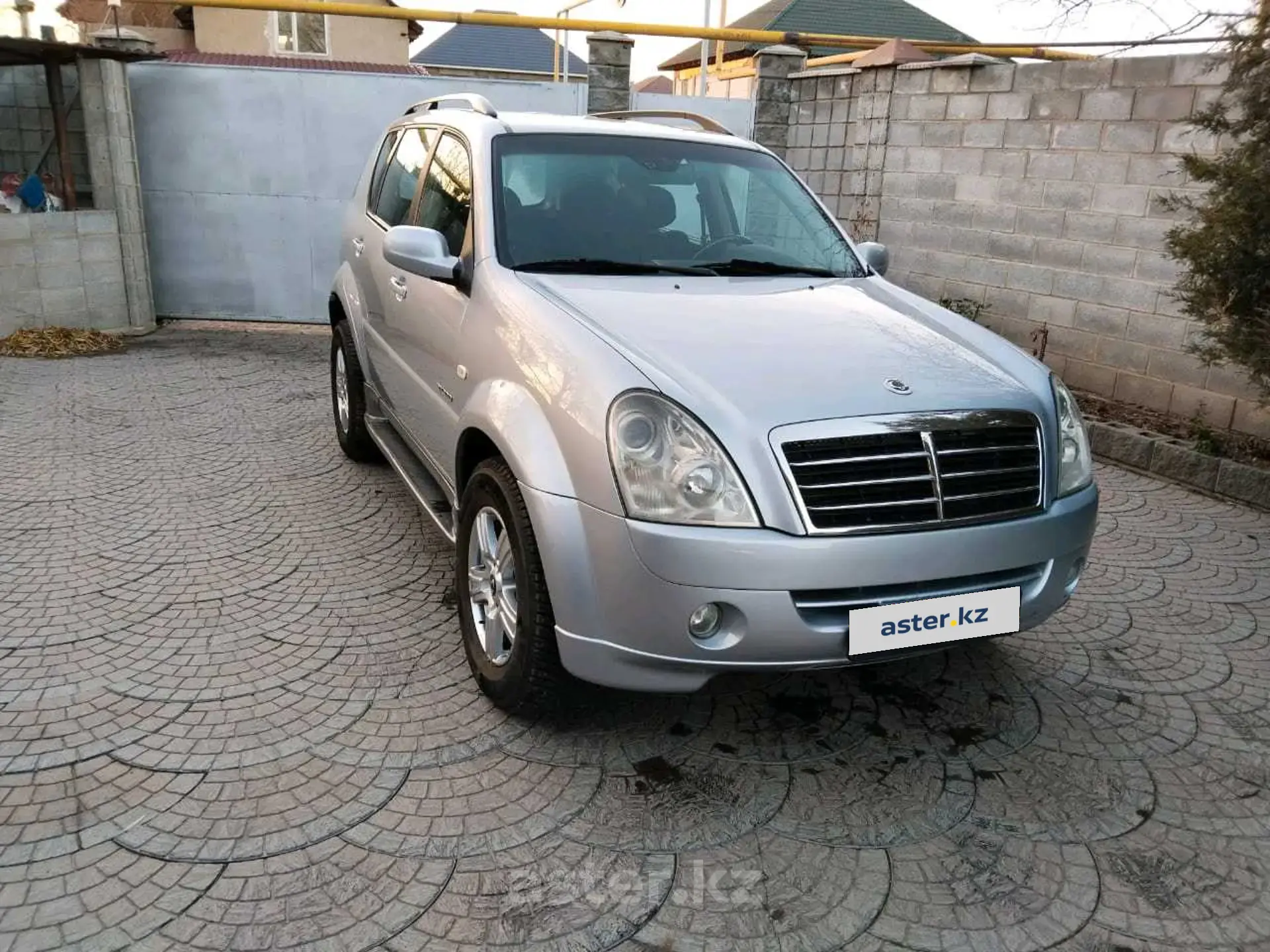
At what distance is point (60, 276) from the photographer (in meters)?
8.23

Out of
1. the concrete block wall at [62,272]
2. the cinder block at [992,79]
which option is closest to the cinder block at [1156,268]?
the cinder block at [992,79]

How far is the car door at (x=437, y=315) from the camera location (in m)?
3.46

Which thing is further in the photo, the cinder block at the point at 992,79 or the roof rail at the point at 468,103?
the cinder block at the point at 992,79

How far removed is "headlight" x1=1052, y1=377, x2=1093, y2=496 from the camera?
2916mm

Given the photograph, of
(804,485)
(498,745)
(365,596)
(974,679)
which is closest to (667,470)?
(804,485)

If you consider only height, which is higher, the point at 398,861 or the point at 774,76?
the point at 774,76

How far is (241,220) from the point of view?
30.1 ft

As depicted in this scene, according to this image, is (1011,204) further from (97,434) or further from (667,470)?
(97,434)

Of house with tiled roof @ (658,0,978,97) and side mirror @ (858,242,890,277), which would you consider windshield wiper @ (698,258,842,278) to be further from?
house with tiled roof @ (658,0,978,97)

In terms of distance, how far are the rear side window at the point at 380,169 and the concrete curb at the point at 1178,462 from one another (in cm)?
434

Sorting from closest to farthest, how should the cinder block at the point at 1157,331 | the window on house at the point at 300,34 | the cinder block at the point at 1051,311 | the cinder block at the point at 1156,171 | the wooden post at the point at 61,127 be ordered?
1. the cinder block at the point at 1156,171
2. the cinder block at the point at 1157,331
3. the cinder block at the point at 1051,311
4. the wooden post at the point at 61,127
5. the window on house at the point at 300,34

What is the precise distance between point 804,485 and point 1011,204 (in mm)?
5732

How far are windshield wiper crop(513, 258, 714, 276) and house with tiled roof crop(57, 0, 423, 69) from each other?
68.1 ft

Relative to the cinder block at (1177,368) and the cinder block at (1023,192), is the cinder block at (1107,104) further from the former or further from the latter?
the cinder block at (1177,368)
